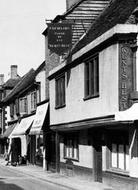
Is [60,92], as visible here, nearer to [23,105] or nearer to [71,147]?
[71,147]

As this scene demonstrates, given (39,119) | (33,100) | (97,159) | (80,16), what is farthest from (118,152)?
(33,100)

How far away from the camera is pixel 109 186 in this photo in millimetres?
21250

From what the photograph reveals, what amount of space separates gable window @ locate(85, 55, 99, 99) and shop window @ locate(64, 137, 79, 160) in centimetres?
436

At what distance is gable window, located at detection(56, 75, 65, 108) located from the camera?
28.8m

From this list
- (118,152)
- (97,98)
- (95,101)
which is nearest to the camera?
(118,152)

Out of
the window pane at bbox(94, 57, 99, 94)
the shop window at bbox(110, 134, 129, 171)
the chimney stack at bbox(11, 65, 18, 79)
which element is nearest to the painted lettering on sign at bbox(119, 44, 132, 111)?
the shop window at bbox(110, 134, 129, 171)

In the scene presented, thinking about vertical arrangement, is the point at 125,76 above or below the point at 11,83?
below

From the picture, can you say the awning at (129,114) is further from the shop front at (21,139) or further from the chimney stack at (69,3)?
the shop front at (21,139)

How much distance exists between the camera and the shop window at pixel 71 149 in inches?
1066

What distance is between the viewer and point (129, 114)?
17.2 m

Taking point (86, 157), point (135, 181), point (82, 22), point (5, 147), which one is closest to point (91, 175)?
point (86, 157)

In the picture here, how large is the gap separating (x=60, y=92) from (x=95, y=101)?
25.0 ft

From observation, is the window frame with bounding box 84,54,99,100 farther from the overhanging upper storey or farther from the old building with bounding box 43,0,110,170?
the old building with bounding box 43,0,110,170

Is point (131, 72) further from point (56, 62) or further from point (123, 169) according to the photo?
point (56, 62)
